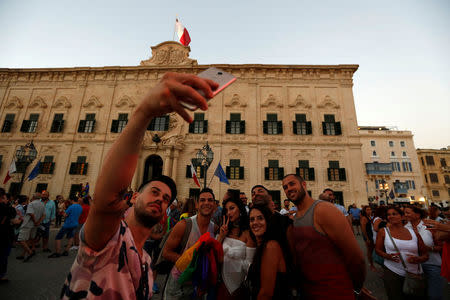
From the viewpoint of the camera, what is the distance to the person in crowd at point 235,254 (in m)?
2.52

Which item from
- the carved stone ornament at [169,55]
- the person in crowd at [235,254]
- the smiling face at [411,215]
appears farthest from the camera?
the carved stone ornament at [169,55]

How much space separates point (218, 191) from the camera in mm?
16656

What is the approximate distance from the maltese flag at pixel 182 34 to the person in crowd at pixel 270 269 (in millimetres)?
20770

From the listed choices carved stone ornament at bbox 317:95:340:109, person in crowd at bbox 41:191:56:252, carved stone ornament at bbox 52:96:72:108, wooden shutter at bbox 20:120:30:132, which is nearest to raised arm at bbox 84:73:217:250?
person in crowd at bbox 41:191:56:252

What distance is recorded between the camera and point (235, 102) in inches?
758

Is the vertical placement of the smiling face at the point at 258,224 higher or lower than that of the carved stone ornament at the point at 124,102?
lower

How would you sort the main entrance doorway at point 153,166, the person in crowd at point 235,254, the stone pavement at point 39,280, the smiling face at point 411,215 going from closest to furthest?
the person in crowd at point 235,254 < the smiling face at point 411,215 < the stone pavement at point 39,280 < the main entrance doorway at point 153,166

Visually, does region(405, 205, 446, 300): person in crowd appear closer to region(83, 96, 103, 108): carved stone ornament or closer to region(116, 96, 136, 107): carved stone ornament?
region(116, 96, 136, 107): carved stone ornament

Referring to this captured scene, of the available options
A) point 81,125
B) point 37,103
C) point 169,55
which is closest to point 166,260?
point 81,125

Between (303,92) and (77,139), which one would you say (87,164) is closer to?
(77,139)

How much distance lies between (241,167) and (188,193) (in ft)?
16.2

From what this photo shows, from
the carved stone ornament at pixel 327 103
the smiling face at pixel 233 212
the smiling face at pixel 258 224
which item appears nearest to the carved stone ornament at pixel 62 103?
the smiling face at pixel 233 212

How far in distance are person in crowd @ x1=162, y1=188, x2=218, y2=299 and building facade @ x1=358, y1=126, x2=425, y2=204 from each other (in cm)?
3840

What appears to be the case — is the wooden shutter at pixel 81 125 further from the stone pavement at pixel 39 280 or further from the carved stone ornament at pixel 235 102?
the stone pavement at pixel 39 280
